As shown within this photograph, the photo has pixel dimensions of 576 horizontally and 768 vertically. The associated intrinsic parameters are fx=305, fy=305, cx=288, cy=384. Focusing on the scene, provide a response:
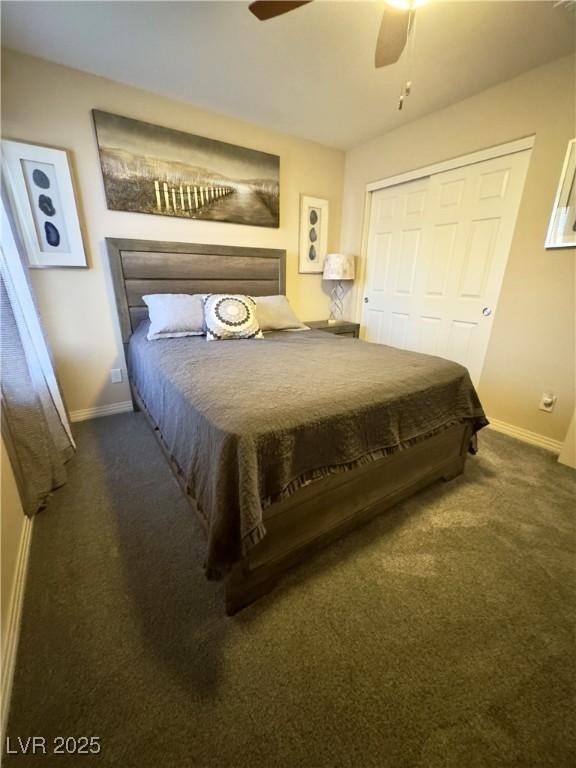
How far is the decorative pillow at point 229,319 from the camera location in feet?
7.52

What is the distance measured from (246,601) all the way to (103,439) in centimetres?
170

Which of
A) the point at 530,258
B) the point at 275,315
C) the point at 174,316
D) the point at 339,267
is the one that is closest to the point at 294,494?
the point at 174,316

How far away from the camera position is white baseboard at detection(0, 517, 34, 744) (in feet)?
2.91

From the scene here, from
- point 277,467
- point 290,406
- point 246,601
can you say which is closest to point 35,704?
point 246,601

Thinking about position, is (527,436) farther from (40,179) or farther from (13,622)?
(40,179)

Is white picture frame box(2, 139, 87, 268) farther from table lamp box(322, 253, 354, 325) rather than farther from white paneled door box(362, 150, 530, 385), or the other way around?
white paneled door box(362, 150, 530, 385)

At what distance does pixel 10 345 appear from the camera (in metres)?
1.41

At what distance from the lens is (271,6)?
1193mm

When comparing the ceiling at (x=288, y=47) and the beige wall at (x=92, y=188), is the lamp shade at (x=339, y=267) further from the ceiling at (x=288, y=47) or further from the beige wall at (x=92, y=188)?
the ceiling at (x=288, y=47)

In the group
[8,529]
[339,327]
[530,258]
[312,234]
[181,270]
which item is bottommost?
[8,529]

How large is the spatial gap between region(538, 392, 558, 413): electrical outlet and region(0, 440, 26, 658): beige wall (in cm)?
317

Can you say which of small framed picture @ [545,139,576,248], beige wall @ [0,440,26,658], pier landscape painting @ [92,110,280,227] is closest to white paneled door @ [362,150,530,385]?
small framed picture @ [545,139,576,248]

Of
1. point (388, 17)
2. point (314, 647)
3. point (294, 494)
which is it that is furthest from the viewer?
point (388, 17)

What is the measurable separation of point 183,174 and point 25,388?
6.79 ft
